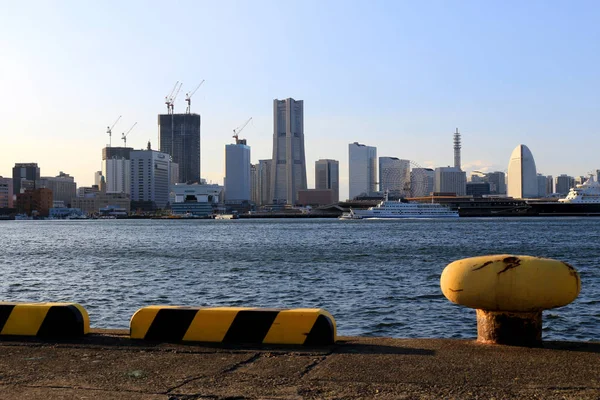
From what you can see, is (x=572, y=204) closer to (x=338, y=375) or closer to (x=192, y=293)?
(x=192, y=293)

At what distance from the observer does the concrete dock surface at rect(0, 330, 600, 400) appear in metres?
5.61

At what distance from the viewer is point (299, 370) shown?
6336 millimetres

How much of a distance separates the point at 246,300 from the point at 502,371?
18.0 meters

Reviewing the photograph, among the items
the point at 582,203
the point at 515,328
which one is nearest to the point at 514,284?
the point at 515,328

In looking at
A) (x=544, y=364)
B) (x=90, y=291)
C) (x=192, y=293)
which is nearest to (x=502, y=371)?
(x=544, y=364)

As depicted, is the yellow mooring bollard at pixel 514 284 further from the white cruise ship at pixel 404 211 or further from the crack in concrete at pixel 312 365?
the white cruise ship at pixel 404 211

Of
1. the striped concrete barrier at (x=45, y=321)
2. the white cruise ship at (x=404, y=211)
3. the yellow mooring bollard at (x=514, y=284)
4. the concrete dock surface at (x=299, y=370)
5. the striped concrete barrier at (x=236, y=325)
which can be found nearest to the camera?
the concrete dock surface at (x=299, y=370)

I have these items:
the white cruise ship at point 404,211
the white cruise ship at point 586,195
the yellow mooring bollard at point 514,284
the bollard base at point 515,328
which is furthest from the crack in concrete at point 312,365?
the white cruise ship at point 586,195

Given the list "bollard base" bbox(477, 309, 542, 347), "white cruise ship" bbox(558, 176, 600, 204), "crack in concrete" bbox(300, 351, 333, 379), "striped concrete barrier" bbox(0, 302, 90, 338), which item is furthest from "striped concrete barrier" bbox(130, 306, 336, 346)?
"white cruise ship" bbox(558, 176, 600, 204)

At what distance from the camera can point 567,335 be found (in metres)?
15.7

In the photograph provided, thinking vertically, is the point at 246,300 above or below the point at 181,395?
below

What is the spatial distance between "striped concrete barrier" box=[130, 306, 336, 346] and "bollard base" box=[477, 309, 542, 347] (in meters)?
1.68

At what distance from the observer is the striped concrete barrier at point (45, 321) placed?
8078 mm

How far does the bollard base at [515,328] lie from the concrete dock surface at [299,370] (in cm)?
17
